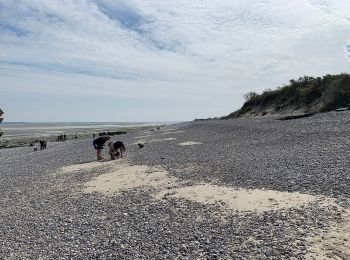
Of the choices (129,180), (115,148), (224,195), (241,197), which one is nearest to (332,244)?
(241,197)

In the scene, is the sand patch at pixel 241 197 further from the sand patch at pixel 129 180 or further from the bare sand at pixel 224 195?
the sand patch at pixel 129 180

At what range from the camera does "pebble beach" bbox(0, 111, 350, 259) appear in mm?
8219

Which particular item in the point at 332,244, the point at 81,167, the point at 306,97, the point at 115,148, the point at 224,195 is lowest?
the point at 81,167

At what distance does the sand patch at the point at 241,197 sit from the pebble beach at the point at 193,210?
3cm

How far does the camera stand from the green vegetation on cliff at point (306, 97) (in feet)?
159

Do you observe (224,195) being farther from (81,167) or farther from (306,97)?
(306,97)

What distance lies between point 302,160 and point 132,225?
8.95 m

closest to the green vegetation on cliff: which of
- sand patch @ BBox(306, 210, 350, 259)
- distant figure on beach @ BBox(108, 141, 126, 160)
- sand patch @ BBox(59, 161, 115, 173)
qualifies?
distant figure on beach @ BBox(108, 141, 126, 160)

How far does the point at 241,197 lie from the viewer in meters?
11.6

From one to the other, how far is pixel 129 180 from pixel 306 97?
47.0 m

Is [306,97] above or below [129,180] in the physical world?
above

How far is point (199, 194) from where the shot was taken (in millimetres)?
12562

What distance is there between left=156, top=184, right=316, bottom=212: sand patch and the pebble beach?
0.03 meters

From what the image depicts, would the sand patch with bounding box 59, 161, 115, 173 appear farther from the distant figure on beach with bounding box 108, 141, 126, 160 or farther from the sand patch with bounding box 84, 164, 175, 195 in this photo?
the sand patch with bounding box 84, 164, 175, 195
